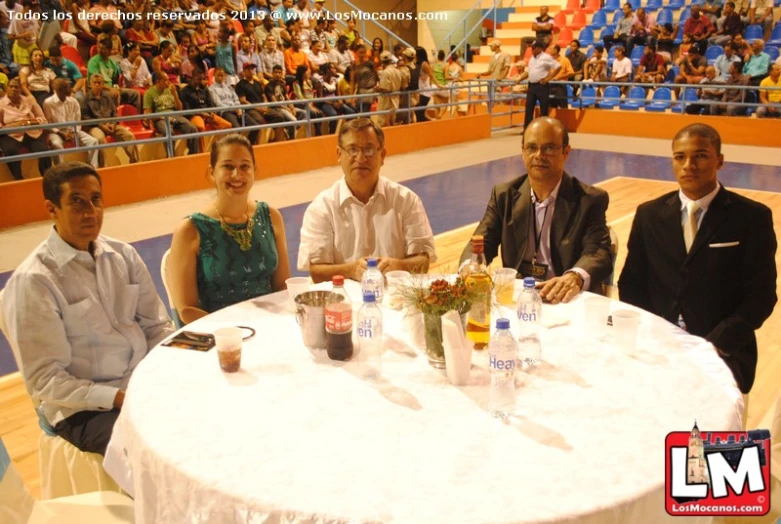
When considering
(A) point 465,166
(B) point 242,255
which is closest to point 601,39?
(A) point 465,166

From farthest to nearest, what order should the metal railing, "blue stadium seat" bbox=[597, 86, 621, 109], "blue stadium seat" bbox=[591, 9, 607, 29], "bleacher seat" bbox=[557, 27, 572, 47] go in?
"bleacher seat" bbox=[557, 27, 572, 47] → "blue stadium seat" bbox=[591, 9, 607, 29] → "blue stadium seat" bbox=[597, 86, 621, 109] → the metal railing

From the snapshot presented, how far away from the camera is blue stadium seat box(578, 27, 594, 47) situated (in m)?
15.7

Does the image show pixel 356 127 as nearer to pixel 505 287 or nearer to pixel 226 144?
pixel 226 144

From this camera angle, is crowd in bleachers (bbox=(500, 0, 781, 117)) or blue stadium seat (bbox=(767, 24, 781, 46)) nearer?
crowd in bleachers (bbox=(500, 0, 781, 117))

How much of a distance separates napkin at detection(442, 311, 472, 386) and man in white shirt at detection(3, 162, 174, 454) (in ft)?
3.64

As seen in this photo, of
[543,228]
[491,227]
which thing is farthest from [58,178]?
[543,228]

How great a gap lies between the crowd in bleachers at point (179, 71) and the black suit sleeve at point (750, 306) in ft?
19.8

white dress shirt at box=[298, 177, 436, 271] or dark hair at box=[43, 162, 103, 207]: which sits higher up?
dark hair at box=[43, 162, 103, 207]

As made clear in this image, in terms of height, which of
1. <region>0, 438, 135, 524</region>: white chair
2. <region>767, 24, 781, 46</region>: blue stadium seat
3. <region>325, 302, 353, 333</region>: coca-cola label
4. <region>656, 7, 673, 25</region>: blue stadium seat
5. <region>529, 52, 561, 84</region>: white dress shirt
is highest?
<region>656, 7, 673, 25</region>: blue stadium seat

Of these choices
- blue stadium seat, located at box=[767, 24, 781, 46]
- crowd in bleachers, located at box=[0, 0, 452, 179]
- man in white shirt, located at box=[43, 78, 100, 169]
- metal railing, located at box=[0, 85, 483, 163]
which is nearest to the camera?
metal railing, located at box=[0, 85, 483, 163]

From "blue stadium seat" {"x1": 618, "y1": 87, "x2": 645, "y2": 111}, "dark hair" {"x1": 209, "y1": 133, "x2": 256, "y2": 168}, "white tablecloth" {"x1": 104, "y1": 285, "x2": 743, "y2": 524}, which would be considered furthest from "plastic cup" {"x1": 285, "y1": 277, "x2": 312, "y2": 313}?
"blue stadium seat" {"x1": 618, "y1": 87, "x2": 645, "y2": 111}

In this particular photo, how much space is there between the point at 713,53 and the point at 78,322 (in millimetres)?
13435

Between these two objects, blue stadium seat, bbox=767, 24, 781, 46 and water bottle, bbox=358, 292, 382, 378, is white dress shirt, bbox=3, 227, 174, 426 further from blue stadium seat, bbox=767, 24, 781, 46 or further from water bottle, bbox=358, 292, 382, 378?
blue stadium seat, bbox=767, 24, 781, 46

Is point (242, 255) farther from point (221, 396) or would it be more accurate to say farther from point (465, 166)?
point (465, 166)
